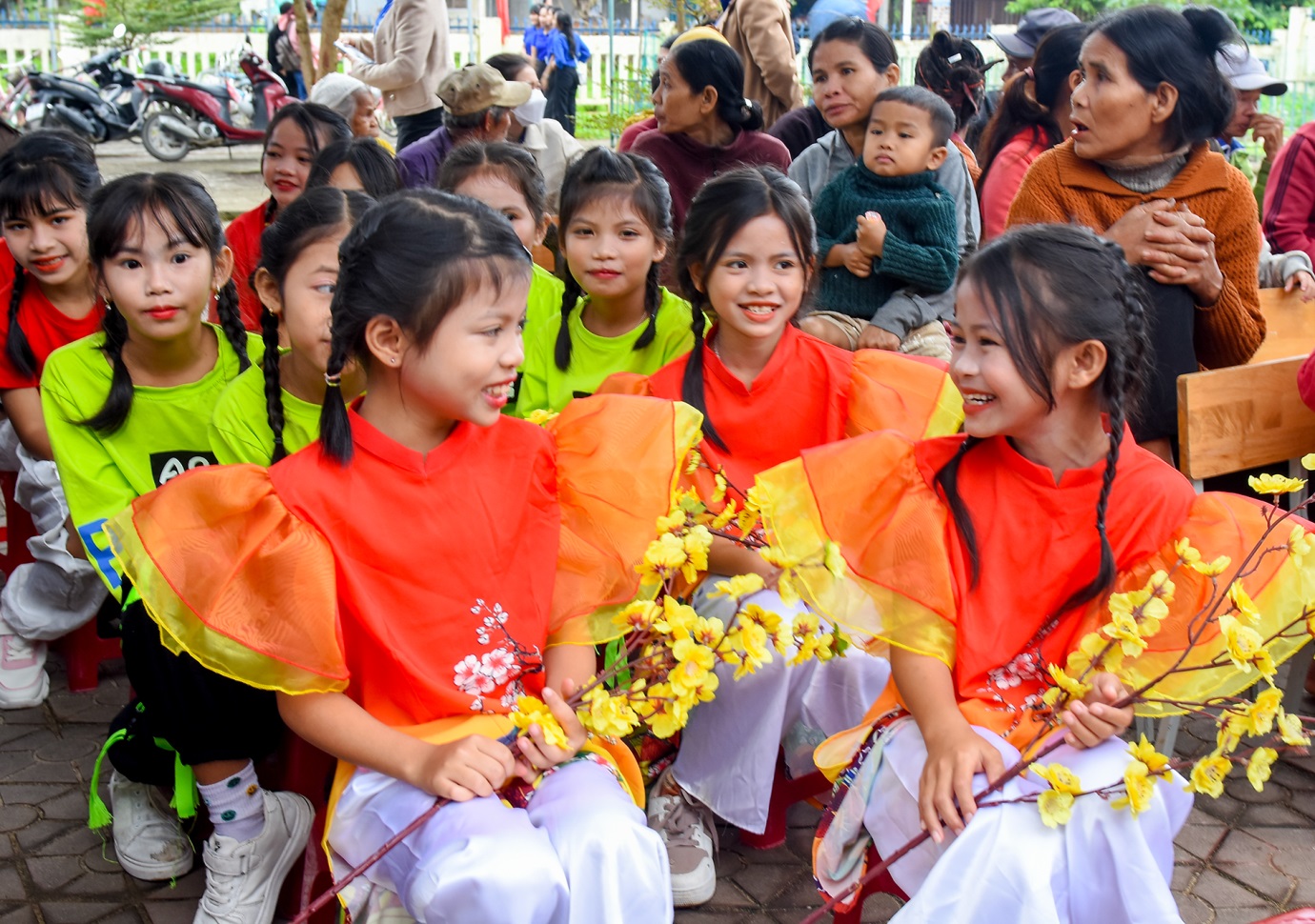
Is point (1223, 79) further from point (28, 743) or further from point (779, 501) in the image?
point (28, 743)

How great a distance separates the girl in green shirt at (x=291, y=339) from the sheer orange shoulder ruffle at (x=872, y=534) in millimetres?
991

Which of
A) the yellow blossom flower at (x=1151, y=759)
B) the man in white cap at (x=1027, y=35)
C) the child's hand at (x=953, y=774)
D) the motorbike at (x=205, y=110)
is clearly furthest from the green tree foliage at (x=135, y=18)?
the yellow blossom flower at (x=1151, y=759)

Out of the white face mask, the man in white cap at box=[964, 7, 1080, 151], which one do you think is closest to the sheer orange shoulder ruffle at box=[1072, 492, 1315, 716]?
the man in white cap at box=[964, 7, 1080, 151]

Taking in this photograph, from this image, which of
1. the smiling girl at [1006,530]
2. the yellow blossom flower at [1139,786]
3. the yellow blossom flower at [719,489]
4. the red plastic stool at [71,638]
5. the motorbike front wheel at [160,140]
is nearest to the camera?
the yellow blossom flower at [1139,786]

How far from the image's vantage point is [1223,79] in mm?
3020

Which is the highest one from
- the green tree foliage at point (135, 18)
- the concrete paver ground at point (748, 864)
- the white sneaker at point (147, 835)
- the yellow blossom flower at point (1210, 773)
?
the green tree foliage at point (135, 18)

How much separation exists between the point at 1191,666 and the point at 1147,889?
348 millimetres

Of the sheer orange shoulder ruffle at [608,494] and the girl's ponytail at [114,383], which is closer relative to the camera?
the sheer orange shoulder ruffle at [608,494]

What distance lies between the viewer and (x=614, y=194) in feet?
10.3

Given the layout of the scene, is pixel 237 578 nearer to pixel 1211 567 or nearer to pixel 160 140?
pixel 1211 567

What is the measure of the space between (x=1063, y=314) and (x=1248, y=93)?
3606 millimetres

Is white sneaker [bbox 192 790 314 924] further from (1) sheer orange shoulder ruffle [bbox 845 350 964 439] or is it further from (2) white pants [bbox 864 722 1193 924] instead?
(1) sheer orange shoulder ruffle [bbox 845 350 964 439]

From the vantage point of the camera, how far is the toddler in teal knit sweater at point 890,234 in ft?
11.5

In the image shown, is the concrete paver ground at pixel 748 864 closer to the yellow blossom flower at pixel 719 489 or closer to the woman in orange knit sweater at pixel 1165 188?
the yellow blossom flower at pixel 719 489
